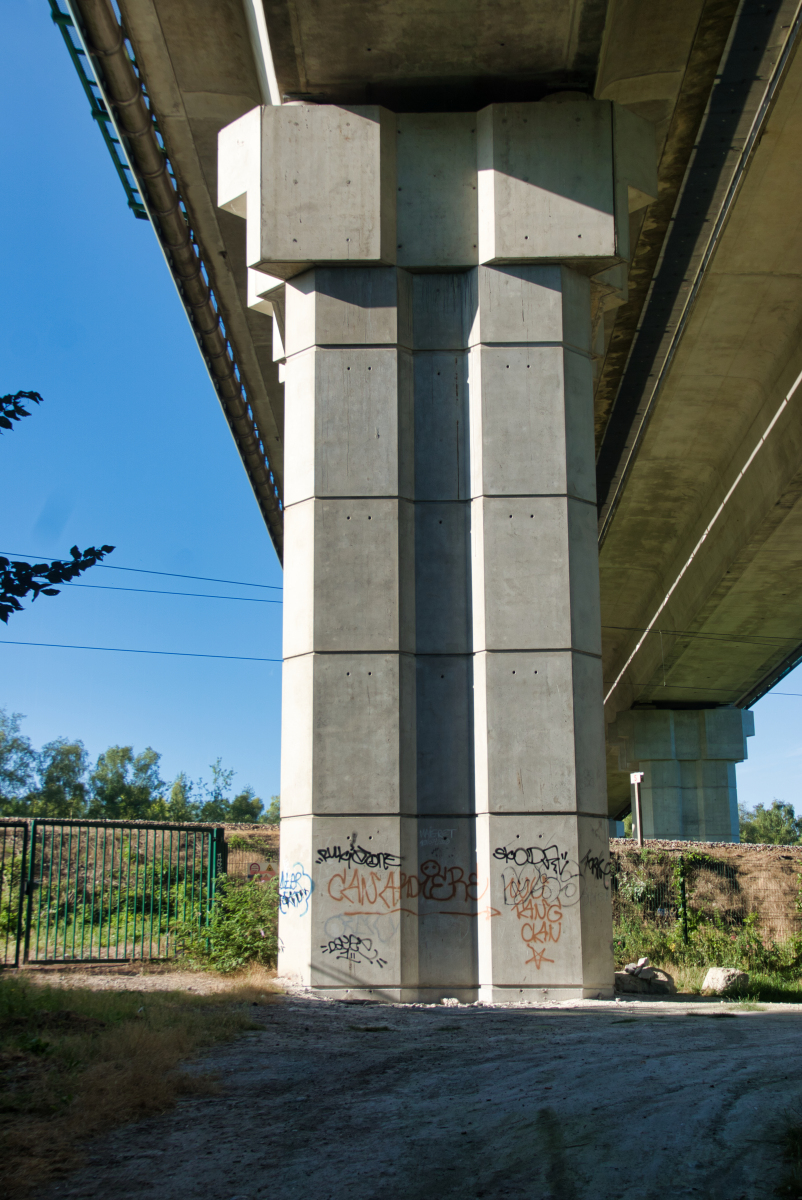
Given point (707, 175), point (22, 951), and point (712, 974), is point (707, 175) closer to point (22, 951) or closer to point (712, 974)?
point (712, 974)

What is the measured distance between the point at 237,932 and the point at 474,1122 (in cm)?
919

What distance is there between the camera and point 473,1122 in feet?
20.5

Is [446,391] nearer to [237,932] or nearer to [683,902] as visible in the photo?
[237,932]

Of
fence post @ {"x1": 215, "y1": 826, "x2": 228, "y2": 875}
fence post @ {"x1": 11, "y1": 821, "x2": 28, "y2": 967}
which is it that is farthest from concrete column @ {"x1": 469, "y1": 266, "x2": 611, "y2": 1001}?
fence post @ {"x1": 11, "y1": 821, "x2": 28, "y2": 967}

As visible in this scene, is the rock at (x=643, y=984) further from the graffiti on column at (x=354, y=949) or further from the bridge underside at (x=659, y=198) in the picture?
the bridge underside at (x=659, y=198)

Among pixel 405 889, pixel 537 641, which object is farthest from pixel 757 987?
pixel 537 641

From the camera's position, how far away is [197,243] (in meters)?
21.0

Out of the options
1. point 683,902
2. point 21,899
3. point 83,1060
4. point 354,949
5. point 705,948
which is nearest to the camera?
point 83,1060

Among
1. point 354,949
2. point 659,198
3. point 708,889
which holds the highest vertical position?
point 659,198

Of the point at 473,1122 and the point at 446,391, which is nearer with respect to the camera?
the point at 473,1122

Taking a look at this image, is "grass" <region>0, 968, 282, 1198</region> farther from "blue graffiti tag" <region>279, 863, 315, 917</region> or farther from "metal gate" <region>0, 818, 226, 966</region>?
"metal gate" <region>0, 818, 226, 966</region>

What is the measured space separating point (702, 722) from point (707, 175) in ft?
102

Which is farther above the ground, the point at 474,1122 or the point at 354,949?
the point at 354,949

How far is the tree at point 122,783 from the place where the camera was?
9075cm
